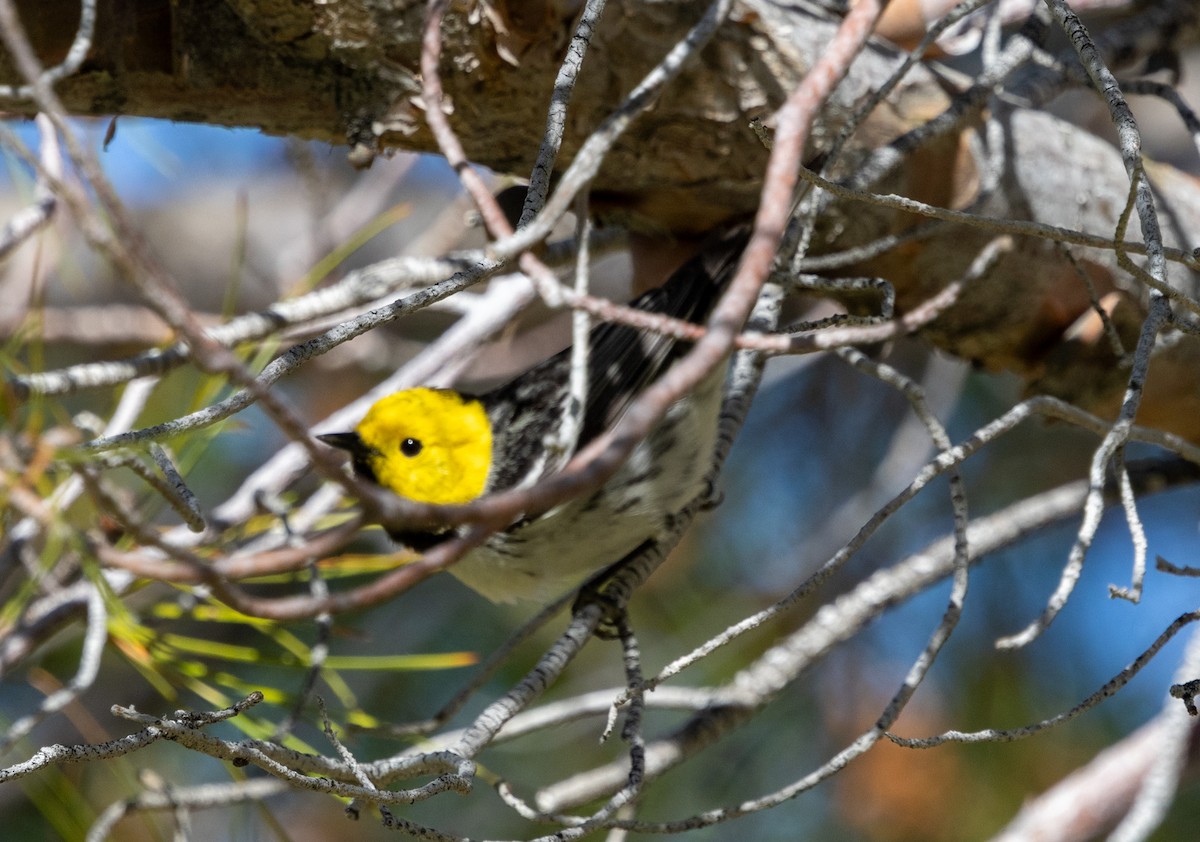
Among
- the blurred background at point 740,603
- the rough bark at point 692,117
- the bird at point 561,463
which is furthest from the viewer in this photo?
the blurred background at point 740,603

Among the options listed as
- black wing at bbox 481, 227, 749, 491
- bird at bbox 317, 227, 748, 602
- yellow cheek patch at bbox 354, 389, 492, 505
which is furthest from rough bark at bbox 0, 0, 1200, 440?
yellow cheek patch at bbox 354, 389, 492, 505

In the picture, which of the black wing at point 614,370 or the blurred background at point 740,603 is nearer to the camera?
the black wing at point 614,370

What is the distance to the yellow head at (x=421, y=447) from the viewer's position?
2182 millimetres

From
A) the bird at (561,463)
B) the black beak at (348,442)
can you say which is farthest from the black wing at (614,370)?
the black beak at (348,442)

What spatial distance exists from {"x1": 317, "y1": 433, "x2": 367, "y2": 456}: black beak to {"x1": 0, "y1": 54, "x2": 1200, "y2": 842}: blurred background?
3.39 ft

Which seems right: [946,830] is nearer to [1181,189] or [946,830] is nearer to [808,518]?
[808,518]

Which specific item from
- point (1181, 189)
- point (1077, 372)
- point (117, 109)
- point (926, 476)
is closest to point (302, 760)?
point (926, 476)

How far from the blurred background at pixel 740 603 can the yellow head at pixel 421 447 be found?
92cm

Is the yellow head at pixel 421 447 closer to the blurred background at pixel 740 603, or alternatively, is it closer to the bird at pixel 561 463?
the bird at pixel 561 463

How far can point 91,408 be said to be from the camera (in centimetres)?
421

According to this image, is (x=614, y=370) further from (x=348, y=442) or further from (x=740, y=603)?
(x=740, y=603)

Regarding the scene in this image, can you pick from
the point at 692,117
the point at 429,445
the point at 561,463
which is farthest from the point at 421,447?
the point at 692,117

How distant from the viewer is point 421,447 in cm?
221

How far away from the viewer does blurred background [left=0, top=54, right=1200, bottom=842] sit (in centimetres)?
334
